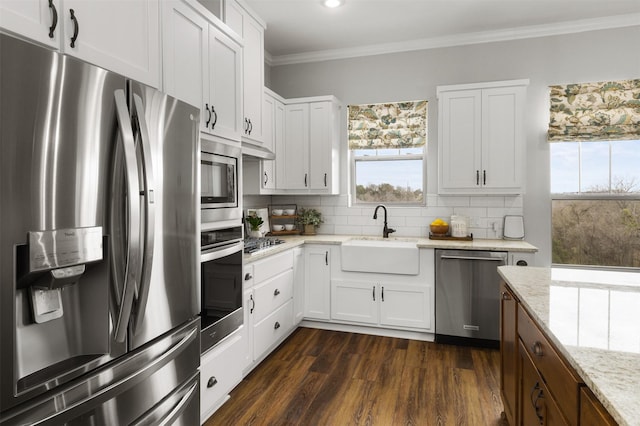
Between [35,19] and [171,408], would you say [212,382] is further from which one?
[35,19]

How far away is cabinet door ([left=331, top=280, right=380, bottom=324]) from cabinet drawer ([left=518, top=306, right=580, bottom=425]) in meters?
2.07

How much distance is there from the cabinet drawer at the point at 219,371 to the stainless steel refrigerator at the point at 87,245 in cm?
44

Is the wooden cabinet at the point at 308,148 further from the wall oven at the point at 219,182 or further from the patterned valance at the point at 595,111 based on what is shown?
the patterned valance at the point at 595,111

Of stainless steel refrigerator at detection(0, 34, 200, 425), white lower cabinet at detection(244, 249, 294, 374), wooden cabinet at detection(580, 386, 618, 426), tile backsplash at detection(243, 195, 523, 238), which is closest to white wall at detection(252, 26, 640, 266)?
tile backsplash at detection(243, 195, 523, 238)

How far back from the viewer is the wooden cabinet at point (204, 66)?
6.24ft

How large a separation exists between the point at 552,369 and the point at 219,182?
1.77 m

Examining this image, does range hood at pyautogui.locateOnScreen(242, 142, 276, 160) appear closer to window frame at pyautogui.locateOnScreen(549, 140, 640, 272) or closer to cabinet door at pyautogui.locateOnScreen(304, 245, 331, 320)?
cabinet door at pyautogui.locateOnScreen(304, 245, 331, 320)

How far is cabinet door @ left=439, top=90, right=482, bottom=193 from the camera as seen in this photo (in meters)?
3.72

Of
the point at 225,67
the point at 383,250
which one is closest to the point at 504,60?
the point at 383,250

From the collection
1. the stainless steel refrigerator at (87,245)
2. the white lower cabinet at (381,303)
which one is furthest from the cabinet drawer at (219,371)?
the white lower cabinet at (381,303)

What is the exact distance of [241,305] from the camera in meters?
2.51

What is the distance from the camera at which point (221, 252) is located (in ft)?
7.25

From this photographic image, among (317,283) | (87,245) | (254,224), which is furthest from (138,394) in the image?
(317,283)

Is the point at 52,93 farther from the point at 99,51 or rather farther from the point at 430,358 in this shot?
the point at 430,358
